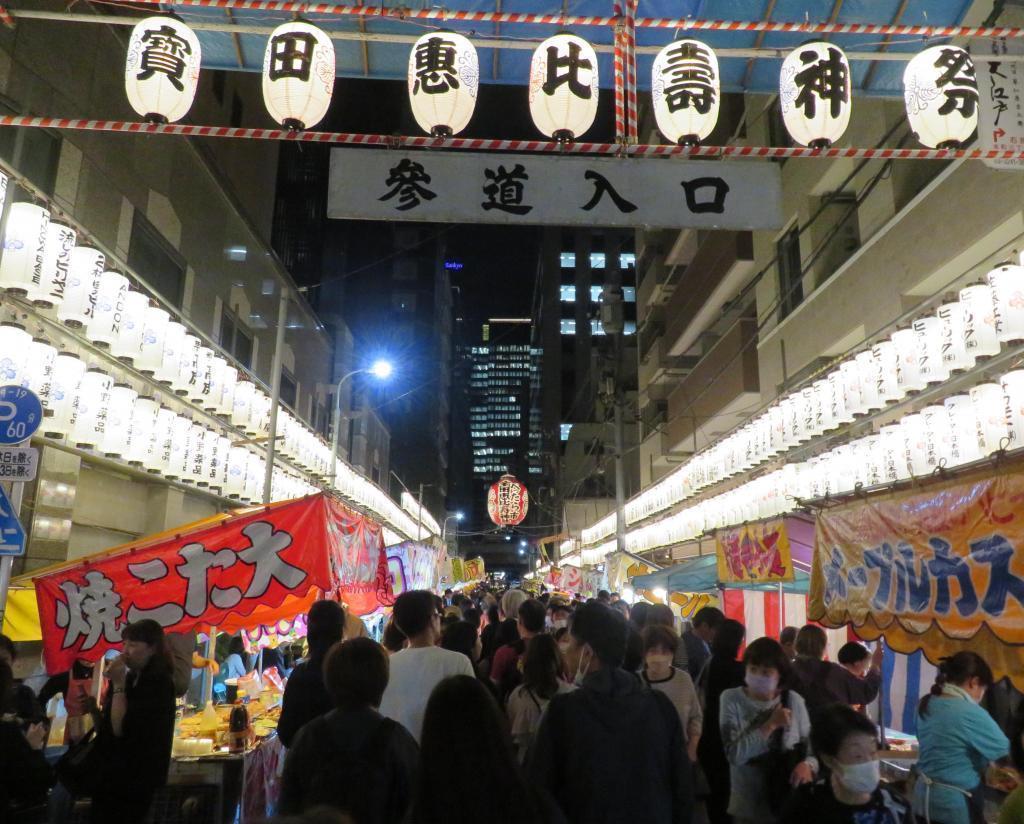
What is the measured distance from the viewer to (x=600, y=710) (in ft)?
11.9

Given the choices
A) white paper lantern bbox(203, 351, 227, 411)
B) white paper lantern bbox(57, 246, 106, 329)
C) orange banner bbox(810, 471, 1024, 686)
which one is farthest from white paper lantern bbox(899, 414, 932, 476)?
white paper lantern bbox(203, 351, 227, 411)

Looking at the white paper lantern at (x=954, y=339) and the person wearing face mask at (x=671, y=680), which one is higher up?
the white paper lantern at (x=954, y=339)

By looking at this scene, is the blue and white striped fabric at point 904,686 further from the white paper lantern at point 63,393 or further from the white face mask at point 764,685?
the white paper lantern at point 63,393

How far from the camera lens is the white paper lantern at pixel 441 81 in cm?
824

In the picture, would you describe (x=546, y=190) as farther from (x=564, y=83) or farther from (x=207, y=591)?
(x=207, y=591)

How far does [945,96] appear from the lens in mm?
8062

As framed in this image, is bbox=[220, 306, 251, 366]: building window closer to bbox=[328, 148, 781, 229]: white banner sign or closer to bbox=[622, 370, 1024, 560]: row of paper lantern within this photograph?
bbox=[328, 148, 781, 229]: white banner sign

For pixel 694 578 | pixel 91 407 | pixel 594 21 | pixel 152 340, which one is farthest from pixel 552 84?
pixel 694 578

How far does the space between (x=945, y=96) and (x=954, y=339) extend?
2847 mm

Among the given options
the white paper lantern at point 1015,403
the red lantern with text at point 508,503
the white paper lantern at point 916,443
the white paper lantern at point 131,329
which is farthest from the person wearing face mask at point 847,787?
the red lantern with text at point 508,503

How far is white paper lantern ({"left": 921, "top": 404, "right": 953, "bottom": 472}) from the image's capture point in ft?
32.6

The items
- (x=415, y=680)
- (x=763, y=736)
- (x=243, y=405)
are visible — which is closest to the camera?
(x=415, y=680)

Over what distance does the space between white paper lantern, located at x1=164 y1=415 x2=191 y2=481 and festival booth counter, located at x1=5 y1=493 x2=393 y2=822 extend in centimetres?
535

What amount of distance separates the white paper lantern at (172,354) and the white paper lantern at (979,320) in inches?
452
